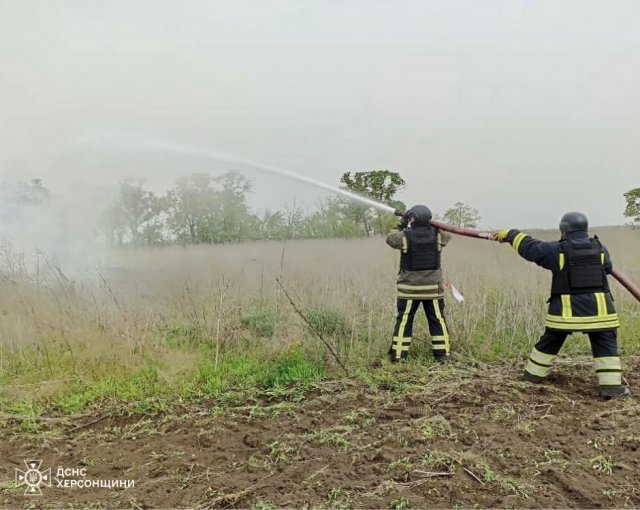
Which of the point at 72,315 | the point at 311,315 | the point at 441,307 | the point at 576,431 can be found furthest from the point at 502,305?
the point at 72,315

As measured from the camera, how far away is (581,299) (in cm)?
450

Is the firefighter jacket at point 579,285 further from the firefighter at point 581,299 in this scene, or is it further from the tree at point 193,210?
the tree at point 193,210

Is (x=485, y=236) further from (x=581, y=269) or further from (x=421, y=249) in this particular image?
(x=581, y=269)

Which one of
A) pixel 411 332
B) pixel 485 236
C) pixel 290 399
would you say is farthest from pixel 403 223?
pixel 290 399

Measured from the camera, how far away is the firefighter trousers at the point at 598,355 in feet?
14.4

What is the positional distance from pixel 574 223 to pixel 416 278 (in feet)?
6.16

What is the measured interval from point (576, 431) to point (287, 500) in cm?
239

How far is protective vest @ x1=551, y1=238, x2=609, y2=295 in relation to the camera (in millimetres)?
4508

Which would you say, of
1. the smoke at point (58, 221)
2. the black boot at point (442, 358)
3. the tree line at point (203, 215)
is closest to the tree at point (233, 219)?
the tree line at point (203, 215)

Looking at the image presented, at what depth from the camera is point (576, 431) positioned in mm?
3549

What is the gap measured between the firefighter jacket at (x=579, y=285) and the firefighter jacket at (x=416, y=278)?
1.36m

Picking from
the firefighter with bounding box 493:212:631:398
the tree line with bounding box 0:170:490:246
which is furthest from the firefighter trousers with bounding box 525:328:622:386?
the tree line with bounding box 0:170:490:246

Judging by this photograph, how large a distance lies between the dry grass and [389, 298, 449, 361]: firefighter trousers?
0.94 ft

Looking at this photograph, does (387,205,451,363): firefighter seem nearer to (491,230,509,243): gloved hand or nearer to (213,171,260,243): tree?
(491,230,509,243): gloved hand
